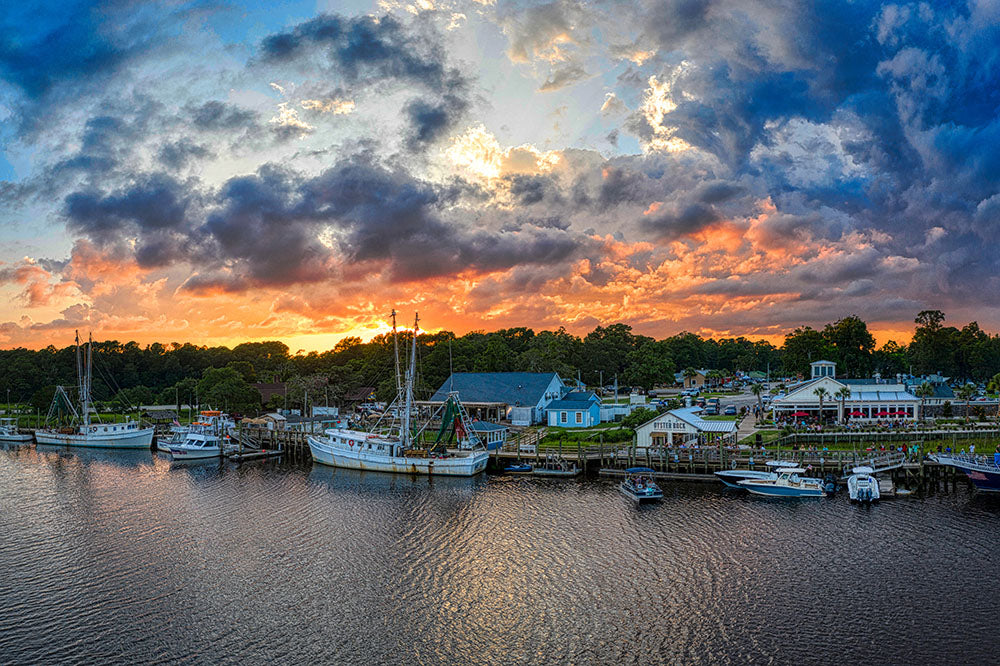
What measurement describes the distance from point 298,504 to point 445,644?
2576 centimetres

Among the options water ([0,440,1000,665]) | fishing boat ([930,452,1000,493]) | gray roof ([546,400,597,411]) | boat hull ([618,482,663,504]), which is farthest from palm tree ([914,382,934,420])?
boat hull ([618,482,663,504])

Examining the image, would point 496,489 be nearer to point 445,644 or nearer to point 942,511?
point 445,644

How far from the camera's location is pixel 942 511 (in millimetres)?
41406

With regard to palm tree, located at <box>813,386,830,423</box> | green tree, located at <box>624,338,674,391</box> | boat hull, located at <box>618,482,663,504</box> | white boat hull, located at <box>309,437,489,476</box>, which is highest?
green tree, located at <box>624,338,674,391</box>

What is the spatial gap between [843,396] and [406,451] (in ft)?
158

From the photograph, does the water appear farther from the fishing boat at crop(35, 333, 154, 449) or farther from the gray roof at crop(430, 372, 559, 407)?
the fishing boat at crop(35, 333, 154, 449)

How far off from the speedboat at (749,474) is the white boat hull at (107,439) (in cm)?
6825

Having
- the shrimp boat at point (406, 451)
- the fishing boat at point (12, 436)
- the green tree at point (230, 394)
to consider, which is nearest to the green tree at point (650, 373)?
the shrimp boat at point (406, 451)

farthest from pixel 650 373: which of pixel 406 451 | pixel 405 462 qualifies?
pixel 405 462

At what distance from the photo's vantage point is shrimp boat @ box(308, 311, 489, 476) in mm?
56562

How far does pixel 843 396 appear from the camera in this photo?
70250 millimetres

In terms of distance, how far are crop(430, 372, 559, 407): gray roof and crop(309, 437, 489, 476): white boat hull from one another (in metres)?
18.5

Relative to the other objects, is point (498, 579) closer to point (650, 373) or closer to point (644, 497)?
point (644, 497)

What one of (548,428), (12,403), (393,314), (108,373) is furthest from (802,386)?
(12,403)
